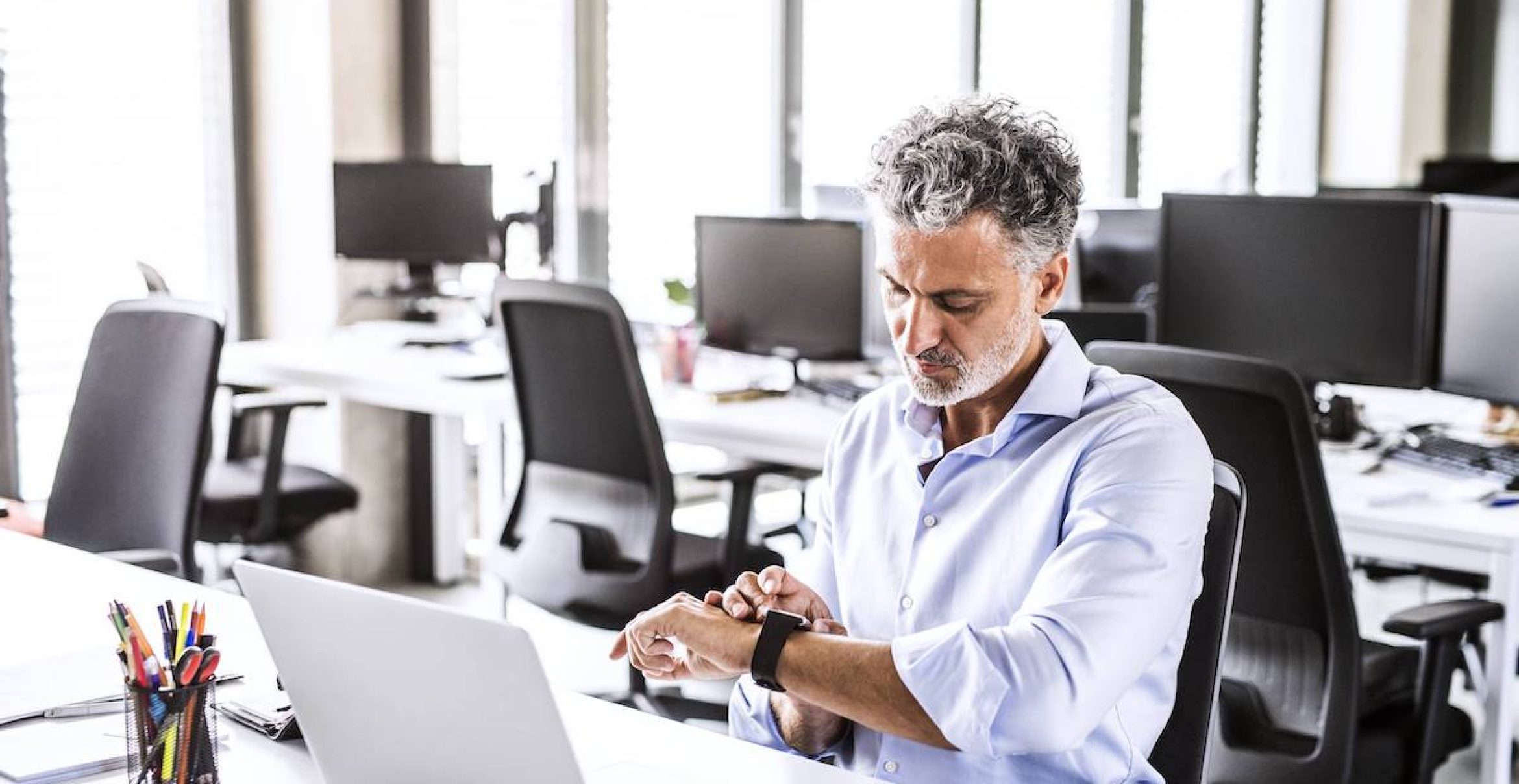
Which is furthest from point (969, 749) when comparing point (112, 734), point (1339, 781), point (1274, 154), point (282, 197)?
point (1274, 154)

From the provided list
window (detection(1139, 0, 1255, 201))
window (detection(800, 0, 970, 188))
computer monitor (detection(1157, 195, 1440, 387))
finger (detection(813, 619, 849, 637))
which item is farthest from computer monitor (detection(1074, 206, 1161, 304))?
window (detection(1139, 0, 1255, 201))

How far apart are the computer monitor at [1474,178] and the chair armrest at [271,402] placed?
3197 mm

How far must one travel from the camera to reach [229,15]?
461 centimetres

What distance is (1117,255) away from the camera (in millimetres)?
4012

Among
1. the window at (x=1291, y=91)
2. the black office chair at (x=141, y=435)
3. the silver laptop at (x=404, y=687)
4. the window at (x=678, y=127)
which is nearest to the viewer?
the silver laptop at (x=404, y=687)

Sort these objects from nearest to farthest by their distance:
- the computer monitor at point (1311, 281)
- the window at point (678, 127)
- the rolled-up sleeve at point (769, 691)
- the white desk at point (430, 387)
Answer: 1. the rolled-up sleeve at point (769, 691)
2. the computer monitor at point (1311, 281)
3. the white desk at point (430, 387)
4. the window at point (678, 127)

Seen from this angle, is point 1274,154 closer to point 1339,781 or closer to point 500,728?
point 1339,781

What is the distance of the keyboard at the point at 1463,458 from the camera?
2.88 meters

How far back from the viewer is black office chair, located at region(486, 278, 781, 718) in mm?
3090

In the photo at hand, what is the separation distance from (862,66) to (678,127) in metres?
0.85

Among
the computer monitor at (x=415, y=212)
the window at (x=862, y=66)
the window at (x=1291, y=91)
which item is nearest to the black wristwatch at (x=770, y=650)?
the computer monitor at (x=415, y=212)

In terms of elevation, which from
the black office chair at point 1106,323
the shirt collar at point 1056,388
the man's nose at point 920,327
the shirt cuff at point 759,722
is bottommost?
the shirt cuff at point 759,722

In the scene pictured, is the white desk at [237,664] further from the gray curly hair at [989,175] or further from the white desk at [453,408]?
the white desk at [453,408]

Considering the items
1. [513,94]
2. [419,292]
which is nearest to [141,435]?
[419,292]
